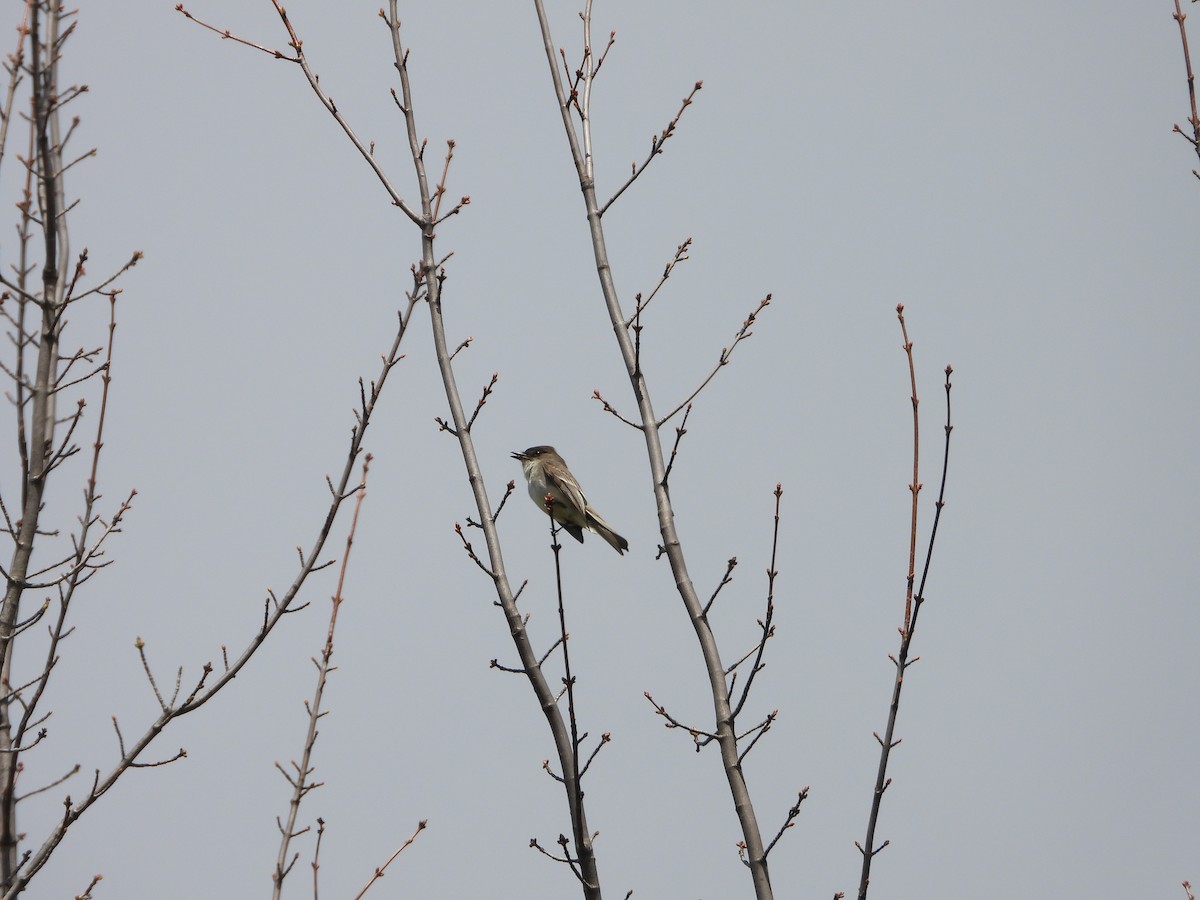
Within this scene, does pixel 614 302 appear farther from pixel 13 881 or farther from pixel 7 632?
pixel 13 881

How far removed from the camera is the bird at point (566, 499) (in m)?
9.23

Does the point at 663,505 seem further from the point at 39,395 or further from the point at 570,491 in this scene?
the point at 570,491

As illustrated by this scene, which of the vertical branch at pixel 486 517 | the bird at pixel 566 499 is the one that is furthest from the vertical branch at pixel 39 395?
the bird at pixel 566 499

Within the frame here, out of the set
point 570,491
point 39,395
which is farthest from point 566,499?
point 39,395

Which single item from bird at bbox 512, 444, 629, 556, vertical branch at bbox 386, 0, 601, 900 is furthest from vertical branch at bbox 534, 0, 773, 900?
bird at bbox 512, 444, 629, 556

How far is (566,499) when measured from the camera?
30.2 feet

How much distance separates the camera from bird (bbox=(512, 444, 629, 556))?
30.3 ft

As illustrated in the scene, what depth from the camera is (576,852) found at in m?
4.72

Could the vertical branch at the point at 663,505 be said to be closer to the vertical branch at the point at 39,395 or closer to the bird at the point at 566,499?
the vertical branch at the point at 39,395

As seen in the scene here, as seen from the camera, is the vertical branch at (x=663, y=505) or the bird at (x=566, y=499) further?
the bird at (x=566, y=499)

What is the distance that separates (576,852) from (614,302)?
231cm

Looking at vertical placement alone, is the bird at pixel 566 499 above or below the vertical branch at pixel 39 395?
above

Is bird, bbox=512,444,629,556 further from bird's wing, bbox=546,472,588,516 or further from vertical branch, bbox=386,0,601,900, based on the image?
vertical branch, bbox=386,0,601,900

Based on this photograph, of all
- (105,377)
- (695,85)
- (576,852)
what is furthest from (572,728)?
(695,85)
